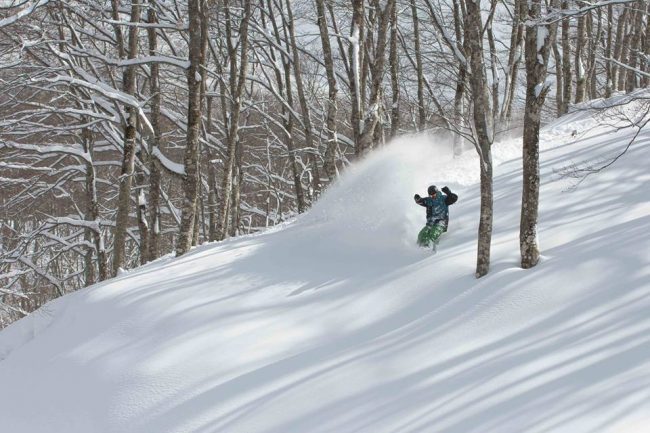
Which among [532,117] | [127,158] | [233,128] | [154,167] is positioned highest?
[532,117]

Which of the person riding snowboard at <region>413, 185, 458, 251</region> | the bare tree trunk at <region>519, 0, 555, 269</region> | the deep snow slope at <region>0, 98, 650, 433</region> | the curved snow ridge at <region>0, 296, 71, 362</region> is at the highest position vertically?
the bare tree trunk at <region>519, 0, 555, 269</region>

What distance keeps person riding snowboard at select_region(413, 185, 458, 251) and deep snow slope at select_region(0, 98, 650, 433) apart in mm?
320

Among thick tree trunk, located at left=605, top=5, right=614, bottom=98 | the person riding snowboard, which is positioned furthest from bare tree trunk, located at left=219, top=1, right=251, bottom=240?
thick tree trunk, located at left=605, top=5, right=614, bottom=98

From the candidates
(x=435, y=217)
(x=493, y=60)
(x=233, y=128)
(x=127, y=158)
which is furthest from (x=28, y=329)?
(x=493, y=60)

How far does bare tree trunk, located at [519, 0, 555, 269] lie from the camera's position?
672 centimetres

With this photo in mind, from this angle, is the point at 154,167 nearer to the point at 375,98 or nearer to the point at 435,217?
the point at 375,98

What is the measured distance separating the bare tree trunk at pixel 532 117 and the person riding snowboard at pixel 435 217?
179 cm

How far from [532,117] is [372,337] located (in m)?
3.15

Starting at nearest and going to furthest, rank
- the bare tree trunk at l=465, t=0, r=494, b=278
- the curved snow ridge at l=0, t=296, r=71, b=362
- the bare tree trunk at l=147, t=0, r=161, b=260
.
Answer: the bare tree trunk at l=465, t=0, r=494, b=278 < the curved snow ridge at l=0, t=296, r=71, b=362 < the bare tree trunk at l=147, t=0, r=161, b=260

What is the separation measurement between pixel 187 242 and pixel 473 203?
5.43m

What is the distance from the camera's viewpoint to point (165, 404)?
5684mm

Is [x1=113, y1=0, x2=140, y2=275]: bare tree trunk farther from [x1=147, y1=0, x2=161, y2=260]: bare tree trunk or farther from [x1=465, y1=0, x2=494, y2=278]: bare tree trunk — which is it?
[x1=465, y1=0, x2=494, y2=278]: bare tree trunk

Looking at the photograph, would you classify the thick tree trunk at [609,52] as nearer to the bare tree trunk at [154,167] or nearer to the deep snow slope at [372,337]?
the deep snow slope at [372,337]

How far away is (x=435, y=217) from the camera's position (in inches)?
348
